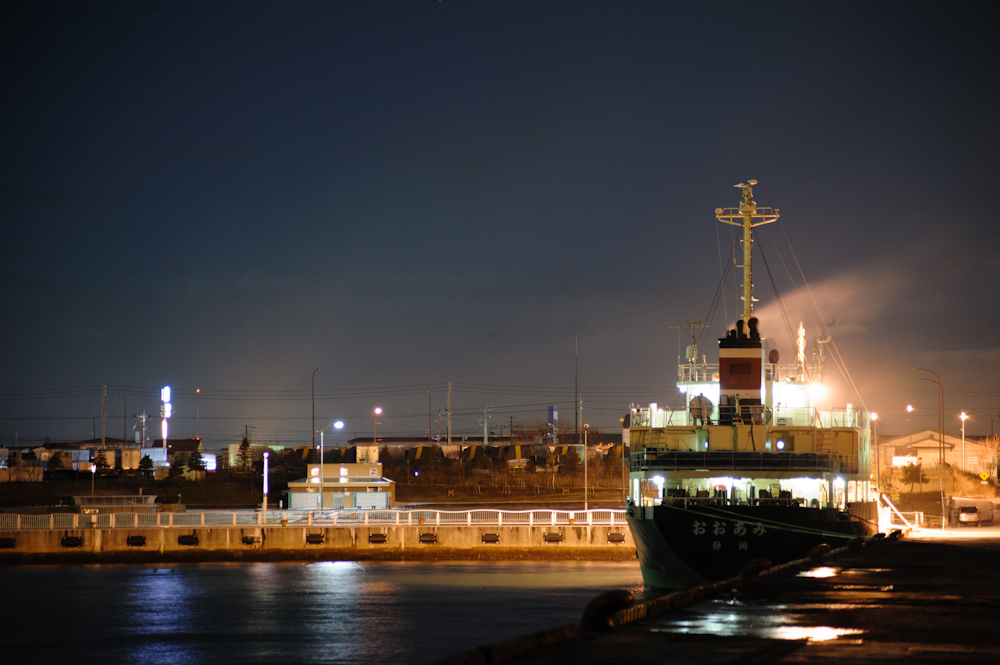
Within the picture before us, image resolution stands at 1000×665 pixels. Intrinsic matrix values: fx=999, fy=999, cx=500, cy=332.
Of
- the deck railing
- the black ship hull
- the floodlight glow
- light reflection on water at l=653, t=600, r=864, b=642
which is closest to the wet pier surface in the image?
light reflection on water at l=653, t=600, r=864, b=642

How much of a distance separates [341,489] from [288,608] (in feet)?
101

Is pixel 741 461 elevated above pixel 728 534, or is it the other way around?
pixel 741 461

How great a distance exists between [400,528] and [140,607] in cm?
2026

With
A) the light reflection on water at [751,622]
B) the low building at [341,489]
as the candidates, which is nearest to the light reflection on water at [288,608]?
the low building at [341,489]

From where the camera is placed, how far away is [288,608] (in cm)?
4162

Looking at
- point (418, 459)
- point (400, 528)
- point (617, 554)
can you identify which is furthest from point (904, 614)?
point (418, 459)

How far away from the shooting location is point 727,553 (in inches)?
1425

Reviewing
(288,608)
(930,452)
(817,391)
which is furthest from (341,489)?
(930,452)

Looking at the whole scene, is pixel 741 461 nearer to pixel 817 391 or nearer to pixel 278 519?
pixel 817 391

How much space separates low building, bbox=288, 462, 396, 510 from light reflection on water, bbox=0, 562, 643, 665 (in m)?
11.8

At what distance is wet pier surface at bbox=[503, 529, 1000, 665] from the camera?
48.8 ft

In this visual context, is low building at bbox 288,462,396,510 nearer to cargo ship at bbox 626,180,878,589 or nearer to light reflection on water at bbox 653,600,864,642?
cargo ship at bbox 626,180,878,589

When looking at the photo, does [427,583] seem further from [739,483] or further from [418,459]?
[418,459]

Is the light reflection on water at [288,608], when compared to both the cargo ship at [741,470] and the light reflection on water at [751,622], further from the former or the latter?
the light reflection on water at [751,622]
